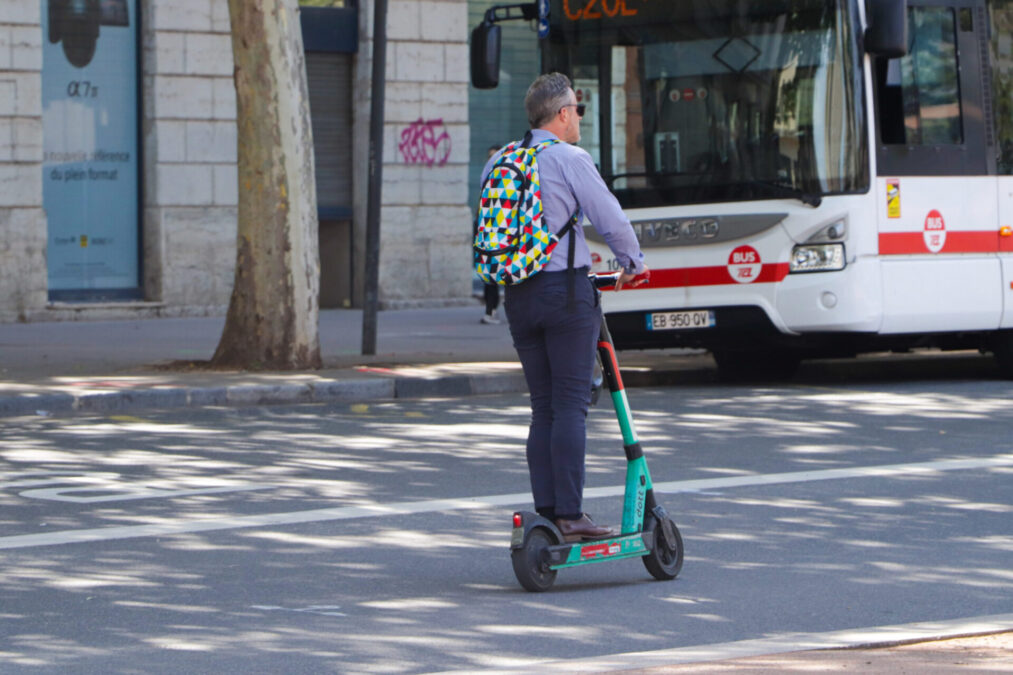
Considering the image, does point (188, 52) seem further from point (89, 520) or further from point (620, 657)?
point (620, 657)

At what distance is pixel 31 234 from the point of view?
64.3ft

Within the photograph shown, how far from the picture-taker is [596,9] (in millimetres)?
13680

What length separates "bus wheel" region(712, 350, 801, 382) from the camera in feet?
47.3

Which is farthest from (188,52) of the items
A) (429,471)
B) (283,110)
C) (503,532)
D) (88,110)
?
(503,532)

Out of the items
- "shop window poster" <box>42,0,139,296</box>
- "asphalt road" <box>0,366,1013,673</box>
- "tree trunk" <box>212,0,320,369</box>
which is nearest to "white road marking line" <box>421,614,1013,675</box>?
"asphalt road" <box>0,366,1013,673</box>

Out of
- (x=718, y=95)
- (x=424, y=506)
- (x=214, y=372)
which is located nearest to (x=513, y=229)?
(x=424, y=506)

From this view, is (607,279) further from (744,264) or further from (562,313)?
(744,264)

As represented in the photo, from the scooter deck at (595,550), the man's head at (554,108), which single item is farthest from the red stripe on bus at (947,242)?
the scooter deck at (595,550)

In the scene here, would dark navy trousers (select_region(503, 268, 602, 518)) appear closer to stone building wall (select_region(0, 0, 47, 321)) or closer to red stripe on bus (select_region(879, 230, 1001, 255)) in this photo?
red stripe on bus (select_region(879, 230, 1001, 255))

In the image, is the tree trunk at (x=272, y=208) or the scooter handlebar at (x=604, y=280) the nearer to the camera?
the scooter handlebar at (x=604, y=280)

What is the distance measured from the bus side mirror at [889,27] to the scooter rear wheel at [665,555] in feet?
21.4

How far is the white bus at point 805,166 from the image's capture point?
12578 millimetres

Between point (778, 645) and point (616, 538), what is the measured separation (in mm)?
1118

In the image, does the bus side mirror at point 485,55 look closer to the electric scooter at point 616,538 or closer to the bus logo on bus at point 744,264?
the bus logo on bus at point 744,264
